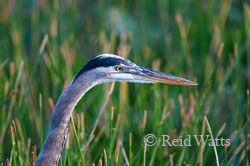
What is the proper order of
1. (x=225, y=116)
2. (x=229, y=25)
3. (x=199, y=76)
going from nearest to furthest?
(x=225, y=116) → (x=199, y=76) → (x=229, y=25)

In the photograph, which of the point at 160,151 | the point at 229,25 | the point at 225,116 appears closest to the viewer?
the point at 160,151

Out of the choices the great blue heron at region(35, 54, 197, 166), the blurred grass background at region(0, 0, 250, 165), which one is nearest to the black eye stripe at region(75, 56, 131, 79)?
the great blue heron at region(35, 54, 197, 166)

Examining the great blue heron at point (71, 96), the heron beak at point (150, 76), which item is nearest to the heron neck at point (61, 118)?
the great blue heron at point (71, 96)

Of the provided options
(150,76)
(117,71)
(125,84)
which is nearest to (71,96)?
(117,71)

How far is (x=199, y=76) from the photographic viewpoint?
4359 millimetres

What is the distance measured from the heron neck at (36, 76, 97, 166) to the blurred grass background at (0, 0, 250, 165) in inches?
2.3

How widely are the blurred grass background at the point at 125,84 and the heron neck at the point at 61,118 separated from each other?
0.19 ft

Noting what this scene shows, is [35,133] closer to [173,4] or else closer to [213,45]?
[213,45]

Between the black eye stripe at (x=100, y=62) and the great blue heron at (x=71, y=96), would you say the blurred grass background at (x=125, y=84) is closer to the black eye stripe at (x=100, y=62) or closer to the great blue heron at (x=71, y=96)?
the great blue heron at (x=71, y=96)

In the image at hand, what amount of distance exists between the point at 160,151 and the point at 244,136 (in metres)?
0.41

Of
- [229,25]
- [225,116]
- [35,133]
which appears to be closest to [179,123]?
[225,116]

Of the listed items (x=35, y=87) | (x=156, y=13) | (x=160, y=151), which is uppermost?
(x=156, y=13)

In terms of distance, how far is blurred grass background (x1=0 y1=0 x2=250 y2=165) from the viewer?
3.07 meters

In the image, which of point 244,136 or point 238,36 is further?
point 238,36
